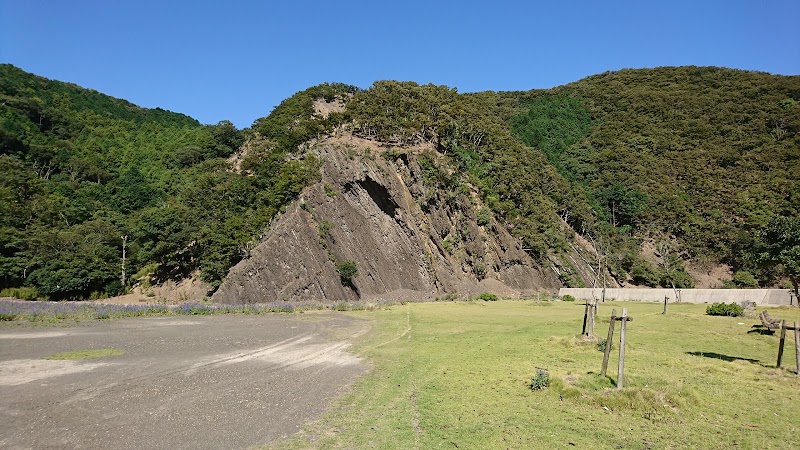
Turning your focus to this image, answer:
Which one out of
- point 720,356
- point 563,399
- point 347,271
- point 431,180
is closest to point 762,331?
point 720,356

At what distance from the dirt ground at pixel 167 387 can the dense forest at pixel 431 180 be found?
27997 millimetres

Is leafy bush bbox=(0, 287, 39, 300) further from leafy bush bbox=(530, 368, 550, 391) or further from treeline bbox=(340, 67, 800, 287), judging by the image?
leafy bush bbox=(530, 368, 550, 391)

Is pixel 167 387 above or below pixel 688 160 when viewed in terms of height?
below

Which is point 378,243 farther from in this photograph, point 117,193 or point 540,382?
point 117,193

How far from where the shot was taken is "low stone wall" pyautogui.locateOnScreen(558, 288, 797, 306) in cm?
3966

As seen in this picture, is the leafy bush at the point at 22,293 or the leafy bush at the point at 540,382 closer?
the leafy bush at the point at 540,382

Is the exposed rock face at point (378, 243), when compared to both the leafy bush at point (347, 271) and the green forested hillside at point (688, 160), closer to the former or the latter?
the leafy bush at point (347, 271)

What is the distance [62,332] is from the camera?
20.1m

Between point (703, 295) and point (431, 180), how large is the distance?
32423 millimetres

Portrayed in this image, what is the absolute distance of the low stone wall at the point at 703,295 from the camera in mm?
39656

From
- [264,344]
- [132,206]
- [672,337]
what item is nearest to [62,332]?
[264,344]

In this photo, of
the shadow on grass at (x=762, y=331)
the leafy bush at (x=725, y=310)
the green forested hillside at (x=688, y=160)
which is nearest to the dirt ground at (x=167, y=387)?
the shadow on grass at (x=762, y=331)

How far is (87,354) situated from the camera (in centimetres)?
1469

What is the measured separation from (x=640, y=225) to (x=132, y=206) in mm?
86800
